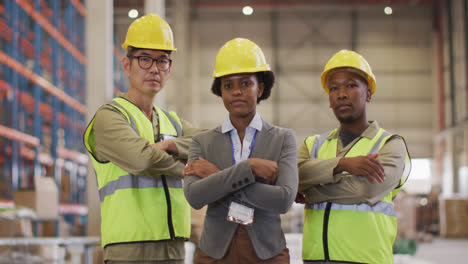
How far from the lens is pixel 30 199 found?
7.07 meters

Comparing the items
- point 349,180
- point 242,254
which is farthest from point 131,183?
point 349,180

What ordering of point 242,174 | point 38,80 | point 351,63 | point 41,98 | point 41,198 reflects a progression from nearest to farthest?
point 242,174, point 351,63, point 41,198, point 38,80, point 41,98

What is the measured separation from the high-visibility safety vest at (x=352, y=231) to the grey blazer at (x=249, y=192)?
0.42 metres

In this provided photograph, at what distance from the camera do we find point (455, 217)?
18.3 meters

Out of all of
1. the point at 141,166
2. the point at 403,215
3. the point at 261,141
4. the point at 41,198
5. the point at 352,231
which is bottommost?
the point at 403,215

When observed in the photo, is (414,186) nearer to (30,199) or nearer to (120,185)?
(30,199)

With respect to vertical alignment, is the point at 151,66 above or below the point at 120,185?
above

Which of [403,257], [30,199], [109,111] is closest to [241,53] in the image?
[109,111]

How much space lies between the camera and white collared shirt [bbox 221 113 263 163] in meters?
2.58

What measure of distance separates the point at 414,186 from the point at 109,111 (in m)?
24.7

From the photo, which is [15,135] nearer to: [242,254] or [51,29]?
[51,29]

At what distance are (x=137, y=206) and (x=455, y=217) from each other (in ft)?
57.9

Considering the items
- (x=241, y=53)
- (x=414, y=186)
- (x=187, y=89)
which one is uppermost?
(x=187, y=89)

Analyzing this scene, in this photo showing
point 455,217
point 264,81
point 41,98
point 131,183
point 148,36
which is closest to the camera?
point 264,81
